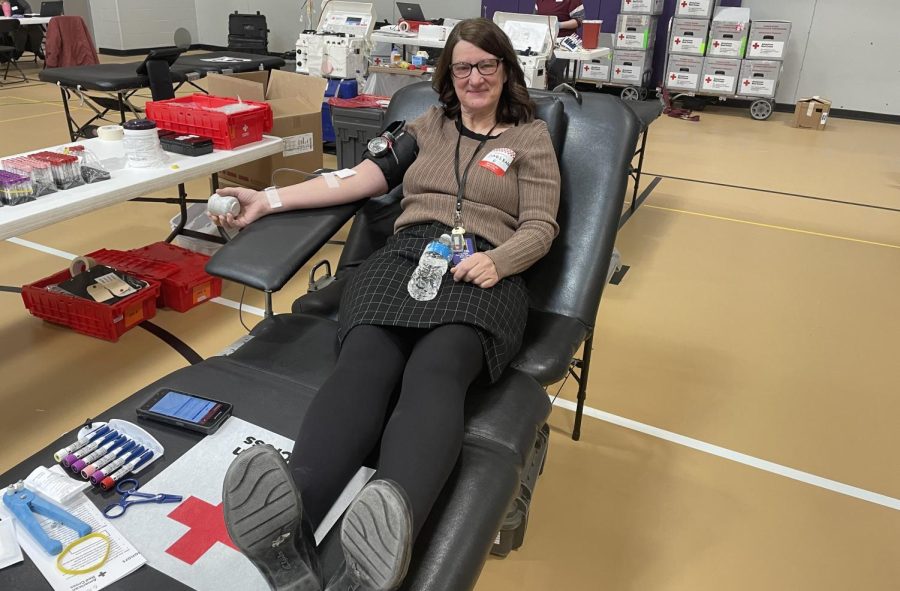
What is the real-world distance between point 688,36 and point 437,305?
683 centimetres

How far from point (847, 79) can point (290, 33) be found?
24.8ft

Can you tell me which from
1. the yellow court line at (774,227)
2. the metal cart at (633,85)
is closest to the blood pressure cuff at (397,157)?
the yellow court line at (774,227)

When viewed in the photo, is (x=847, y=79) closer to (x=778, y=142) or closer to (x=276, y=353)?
(x=778, y=142)

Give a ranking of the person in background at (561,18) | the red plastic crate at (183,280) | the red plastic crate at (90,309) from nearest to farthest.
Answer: the red plastic crate at (90,309) < the red plastic crate at (183,280) < the person in background at (561,18)

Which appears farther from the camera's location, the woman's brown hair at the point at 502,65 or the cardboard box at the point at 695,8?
the cardboard box at the point at 695,8

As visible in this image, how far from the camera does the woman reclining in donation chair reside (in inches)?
39.9

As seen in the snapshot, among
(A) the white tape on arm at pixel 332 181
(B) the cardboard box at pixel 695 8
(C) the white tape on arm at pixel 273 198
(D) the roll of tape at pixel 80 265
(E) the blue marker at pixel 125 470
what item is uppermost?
(B) the cardboard box at pixel 695 8

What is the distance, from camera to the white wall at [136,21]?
390 inches

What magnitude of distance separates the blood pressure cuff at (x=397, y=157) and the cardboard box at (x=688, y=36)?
20.6ft

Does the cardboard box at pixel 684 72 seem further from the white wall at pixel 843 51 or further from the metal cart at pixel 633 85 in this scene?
the white wall at pixel 843 51

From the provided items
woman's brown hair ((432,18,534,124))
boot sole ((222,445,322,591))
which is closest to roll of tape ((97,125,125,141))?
woman's brown hair ((432,18,534,124))

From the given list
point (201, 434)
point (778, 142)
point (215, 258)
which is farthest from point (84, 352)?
point (778, 142)

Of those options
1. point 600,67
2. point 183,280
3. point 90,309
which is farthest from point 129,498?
point 600,67

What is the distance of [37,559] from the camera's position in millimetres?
1061
